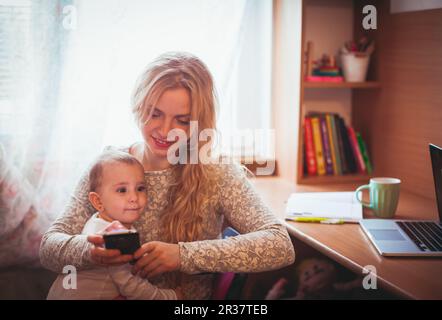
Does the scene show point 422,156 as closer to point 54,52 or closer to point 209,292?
point 209,292

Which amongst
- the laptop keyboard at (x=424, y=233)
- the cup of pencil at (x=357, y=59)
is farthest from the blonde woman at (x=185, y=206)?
the cup of pencil at (x=357, y=59)

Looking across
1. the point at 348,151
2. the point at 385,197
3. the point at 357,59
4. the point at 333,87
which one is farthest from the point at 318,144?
the point at 385,197

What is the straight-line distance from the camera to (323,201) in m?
1.86

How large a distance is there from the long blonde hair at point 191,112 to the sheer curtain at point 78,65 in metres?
0.49

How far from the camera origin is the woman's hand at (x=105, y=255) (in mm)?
1258

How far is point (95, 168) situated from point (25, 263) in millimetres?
676

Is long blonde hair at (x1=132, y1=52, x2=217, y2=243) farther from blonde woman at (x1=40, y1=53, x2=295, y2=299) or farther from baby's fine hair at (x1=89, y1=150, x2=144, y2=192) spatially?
baby's fine hair at (x1=89, y1=150, x2=144, y2=192)

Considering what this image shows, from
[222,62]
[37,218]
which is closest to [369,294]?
[222,62]

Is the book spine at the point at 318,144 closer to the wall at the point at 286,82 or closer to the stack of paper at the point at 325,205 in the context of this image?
the wall at the point at 286,82

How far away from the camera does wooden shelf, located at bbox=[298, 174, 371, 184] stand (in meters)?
2.25

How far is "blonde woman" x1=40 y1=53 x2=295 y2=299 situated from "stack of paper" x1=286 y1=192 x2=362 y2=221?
0.30 meters

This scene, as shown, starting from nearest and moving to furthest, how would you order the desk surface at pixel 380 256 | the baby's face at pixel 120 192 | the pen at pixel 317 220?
1. the desk surface at pixel 380 256
2. the baby's face at pixel 120 192
3. the pen at pixel 317 220

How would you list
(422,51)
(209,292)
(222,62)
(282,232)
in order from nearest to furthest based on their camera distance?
(282,232), (209,292), (422,51), (222,62)
